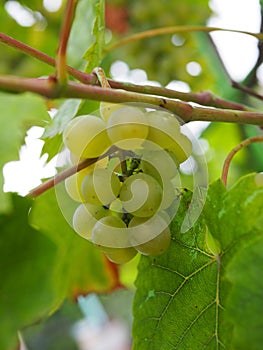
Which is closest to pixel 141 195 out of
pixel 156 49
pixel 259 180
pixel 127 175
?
pixel 127 175

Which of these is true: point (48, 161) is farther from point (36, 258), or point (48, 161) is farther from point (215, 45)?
point (215, 45)

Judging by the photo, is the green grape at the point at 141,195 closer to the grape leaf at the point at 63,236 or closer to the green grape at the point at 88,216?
the green grape at the point at 88,216

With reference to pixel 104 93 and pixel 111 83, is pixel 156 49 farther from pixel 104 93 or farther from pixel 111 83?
pixel 104 93

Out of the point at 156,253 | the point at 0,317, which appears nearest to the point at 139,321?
the point at 156,253

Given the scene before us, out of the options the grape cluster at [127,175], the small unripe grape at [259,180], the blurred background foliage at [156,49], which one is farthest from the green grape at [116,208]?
the blurred background foliage at [156,49]

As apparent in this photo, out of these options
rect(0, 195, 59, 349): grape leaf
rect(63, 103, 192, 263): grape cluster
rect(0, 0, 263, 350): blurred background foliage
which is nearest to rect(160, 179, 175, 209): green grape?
rect(63, 103, 192, 263): grape cluster

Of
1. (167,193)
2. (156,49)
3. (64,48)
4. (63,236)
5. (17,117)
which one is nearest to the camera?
(64,48)

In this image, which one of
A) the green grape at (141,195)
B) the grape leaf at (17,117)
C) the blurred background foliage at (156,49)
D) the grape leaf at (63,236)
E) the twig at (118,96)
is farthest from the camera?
the blurred background foliage at (156,49)
